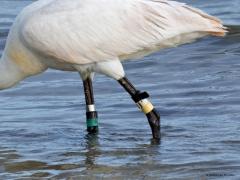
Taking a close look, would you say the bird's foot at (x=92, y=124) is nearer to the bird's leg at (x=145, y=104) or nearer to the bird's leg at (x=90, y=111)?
the bird's leg at (x=90, y=111)

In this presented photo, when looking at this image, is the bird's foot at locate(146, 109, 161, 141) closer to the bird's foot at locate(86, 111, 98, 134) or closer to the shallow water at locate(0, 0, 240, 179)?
the shallow water at locate(0, 0, 240, 179)

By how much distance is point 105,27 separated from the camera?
10.6 meters

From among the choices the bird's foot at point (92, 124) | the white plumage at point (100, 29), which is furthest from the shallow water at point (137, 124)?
the white plumage at point (100, 29)

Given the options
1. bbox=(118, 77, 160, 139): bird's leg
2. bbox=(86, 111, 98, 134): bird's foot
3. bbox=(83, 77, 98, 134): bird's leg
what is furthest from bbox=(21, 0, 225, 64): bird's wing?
bbox=(86, 111, 98, 134): bird's foot

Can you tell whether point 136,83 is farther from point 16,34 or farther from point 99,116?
point 16,34

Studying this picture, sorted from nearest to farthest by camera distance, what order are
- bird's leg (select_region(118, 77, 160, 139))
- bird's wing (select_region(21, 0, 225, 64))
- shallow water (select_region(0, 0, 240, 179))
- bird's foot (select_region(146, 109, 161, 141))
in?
1. shallow water (select_region(0, 0, 240, 179))
2. bird's wing (select_region(21, 0, 225, 64))
3. bird's leg (select_region(118, 77, 160, 139))
4. bird's foot (select_region(146, 109, 161, 141))

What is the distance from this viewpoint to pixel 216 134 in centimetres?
1065

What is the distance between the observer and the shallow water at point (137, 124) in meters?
9.52

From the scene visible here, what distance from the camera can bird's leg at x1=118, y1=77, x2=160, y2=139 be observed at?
1065 cm

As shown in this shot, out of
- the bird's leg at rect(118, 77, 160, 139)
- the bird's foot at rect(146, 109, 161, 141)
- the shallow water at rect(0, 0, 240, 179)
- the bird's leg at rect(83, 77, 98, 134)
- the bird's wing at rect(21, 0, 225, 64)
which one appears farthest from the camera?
the bird's leg at rect(83, 77, 98, 134)

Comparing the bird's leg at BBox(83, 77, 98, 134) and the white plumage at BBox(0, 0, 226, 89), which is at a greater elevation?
the white plumage at BBox(0, 0, 226, 89)

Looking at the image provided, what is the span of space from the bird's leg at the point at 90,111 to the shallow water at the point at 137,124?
0.39 ft

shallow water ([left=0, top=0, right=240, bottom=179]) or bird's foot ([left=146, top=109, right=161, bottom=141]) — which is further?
bird's foot ([left=146, top=109, right=161, bottom=141])

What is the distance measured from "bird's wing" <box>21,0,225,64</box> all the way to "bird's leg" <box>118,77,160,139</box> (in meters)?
0.34
